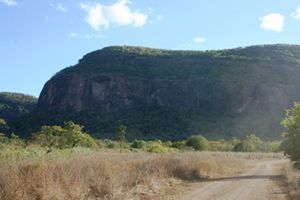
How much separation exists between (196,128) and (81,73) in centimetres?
5861

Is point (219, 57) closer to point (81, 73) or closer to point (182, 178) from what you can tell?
point (81, 73)

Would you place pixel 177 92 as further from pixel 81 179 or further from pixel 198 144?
pixel 81 179

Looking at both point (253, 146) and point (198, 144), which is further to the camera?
point (253, 146)

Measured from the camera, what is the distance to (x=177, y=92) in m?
145

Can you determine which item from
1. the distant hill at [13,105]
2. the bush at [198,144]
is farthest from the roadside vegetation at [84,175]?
the distant hill at [13,105]

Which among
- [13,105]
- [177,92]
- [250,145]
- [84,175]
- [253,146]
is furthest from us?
[177,92]

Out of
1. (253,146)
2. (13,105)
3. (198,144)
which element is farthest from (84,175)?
(13,105)

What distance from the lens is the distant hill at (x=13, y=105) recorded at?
133 meters

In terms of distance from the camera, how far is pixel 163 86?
148250 millimetres

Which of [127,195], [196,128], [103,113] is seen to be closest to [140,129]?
[196,128]

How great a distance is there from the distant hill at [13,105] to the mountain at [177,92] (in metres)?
5.26

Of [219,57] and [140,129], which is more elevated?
[219,57]

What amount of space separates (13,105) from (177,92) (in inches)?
1834

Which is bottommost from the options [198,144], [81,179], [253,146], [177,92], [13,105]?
[253,146]
